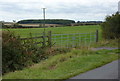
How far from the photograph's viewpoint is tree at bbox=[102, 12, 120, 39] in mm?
26938

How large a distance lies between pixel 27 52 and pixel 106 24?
16053 millimetres

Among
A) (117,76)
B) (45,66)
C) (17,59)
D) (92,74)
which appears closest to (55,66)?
(45,66)

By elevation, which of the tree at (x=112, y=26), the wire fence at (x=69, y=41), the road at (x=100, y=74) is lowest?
the wire fence at (x=69, y=41)

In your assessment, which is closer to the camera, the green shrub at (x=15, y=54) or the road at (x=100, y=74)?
the road at (x=100, y=74)

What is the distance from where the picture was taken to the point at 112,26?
27109 mm

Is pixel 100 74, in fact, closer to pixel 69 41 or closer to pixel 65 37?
pixel 65 37

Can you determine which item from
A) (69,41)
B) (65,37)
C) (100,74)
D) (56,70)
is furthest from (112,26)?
(100,74)

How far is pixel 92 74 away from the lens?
952 centimetres

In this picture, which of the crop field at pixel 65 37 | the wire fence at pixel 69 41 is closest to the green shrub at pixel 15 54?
the crop field at pixel 65 37

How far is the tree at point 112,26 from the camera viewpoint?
88.4ft

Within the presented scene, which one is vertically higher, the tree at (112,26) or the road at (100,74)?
the tree at (112,26)

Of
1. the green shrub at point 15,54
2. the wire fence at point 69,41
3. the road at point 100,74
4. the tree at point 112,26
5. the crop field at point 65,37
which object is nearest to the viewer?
the road at point 100,74

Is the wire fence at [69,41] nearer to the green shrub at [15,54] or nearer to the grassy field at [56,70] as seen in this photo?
the green shrub at [15,54]

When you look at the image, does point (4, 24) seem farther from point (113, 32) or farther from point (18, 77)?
point (113, 32)
